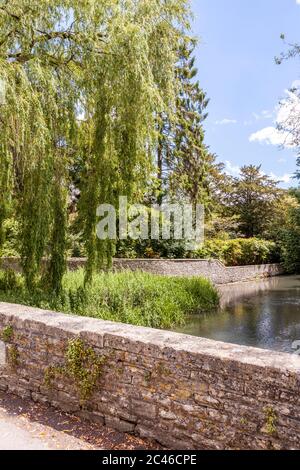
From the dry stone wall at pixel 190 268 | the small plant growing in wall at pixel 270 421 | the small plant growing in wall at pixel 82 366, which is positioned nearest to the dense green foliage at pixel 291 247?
the dry stone wall at pixel 190 268

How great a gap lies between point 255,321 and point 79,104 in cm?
733

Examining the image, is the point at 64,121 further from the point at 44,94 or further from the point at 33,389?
the point at 33,389

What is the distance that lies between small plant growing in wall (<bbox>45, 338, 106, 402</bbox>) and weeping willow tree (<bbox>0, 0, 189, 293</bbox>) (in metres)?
4.56

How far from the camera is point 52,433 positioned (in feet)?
11.7

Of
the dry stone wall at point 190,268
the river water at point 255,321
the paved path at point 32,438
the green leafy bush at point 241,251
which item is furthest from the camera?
the green leafy bush at point 241,251

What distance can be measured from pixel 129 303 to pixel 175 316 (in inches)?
59.0

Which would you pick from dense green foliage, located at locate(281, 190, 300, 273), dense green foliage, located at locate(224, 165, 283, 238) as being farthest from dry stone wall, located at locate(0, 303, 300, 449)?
dense green foliage, located at locate(224, 165, 283, 238)

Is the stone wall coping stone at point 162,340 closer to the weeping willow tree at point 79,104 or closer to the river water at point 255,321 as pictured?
the weeping willow tree at point 79,104

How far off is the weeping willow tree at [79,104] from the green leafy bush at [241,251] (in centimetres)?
1278

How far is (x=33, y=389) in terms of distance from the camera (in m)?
4.24

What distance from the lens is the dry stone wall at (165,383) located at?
9.09ft

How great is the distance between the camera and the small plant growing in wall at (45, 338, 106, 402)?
3.66 metres

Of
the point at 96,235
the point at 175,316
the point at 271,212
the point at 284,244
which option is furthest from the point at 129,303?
the point at 271,212

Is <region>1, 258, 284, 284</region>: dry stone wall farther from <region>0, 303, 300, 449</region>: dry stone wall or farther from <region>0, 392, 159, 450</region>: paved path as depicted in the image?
<region>0, 392, 159, 450</region>: paved path
